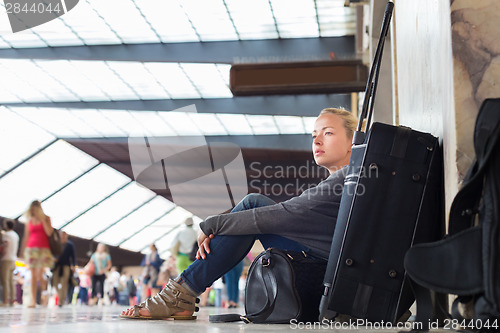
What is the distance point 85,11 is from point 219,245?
9.82m

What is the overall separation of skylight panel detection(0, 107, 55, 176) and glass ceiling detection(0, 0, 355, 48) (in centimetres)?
926

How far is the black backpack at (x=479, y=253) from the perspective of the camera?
4.26 feet

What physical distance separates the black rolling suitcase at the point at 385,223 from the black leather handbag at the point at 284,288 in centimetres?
30

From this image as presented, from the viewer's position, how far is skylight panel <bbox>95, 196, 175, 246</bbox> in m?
30.7

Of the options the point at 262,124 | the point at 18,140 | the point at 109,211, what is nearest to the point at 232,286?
the point at 262,124

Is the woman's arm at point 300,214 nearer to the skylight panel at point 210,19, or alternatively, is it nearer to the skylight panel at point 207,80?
the skylight panel at point 210,19

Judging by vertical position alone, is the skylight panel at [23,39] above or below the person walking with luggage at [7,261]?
above

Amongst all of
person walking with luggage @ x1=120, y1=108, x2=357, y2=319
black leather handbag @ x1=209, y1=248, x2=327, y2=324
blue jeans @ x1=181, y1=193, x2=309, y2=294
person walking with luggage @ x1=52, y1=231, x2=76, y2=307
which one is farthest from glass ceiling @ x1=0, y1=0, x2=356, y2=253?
black leather handbag @ x1=209, y1=248, x2=327, y2=324

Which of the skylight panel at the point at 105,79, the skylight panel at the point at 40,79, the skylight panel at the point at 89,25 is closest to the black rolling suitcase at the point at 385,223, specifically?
the skylight panel at the point at 89,25

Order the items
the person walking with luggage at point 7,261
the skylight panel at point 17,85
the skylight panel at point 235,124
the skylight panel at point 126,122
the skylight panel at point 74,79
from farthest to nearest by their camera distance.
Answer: the skylight panel at point 126,122 < the skylight panel at point 235,124 < the skylight panel at point 17,85 < the skylight panel at point 74,79 < the person walking with luggage at point 7,261

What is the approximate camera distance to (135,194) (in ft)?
95.5

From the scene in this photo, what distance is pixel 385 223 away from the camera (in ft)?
6.06

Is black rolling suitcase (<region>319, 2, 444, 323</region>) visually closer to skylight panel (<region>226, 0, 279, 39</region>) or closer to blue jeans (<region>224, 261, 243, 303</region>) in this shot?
blue jeans (<region>224, 261, 243, 303</region>)

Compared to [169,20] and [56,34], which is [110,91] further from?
[169,20]
